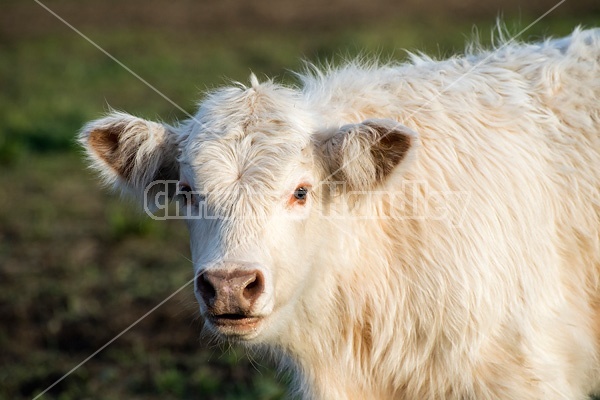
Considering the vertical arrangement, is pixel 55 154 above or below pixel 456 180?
above

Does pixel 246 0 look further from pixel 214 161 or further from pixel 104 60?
pixel 214 161

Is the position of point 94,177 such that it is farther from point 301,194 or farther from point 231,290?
point 231,290

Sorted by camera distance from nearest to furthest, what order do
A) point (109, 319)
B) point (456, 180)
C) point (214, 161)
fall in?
point (214, 161) < point (456, 180) < point (109, 319)

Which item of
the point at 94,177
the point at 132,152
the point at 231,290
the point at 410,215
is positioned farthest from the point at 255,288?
the point at 94,177

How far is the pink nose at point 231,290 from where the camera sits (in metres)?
3.43

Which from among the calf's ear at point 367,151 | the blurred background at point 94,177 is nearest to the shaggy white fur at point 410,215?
the calf's ear at point 367,151

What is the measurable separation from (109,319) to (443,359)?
387 cm

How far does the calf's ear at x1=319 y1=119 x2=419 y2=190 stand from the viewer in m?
3.79

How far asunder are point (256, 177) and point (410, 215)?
0.86 m

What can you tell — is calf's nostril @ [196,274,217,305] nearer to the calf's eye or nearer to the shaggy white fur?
the shaggy white fur

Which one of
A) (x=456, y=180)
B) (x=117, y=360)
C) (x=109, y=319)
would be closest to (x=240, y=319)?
(x=456, y=180)

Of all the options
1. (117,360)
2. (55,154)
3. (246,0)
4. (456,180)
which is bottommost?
(117,360)

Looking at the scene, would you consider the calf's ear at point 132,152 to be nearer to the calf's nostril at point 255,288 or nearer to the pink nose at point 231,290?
the pink nose at point 231,290

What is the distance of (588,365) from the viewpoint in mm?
4145
